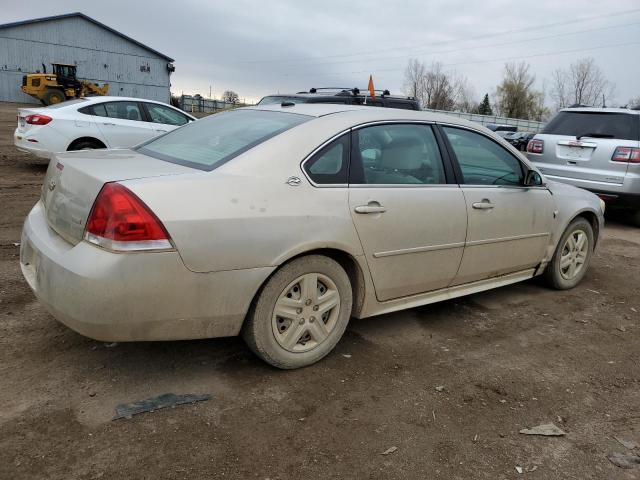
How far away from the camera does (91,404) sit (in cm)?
269

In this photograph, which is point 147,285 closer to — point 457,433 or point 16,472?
→ point 16,472

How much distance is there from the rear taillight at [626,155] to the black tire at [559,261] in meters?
3.08

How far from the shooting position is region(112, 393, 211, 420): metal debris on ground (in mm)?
2637

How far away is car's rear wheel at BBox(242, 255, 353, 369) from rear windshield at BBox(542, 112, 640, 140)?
6.29 m

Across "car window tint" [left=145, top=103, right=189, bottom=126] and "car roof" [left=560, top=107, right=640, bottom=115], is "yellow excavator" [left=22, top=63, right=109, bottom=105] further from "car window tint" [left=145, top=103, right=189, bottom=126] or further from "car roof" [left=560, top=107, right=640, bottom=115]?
"car roof" [left=560, top=107, right=640, bottom=115]

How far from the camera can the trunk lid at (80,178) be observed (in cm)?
265

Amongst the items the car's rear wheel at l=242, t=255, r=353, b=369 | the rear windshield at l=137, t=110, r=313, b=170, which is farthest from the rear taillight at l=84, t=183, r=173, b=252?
the car's rear wheel at l=242, t=255, r=353, b=369

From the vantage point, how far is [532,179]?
4.30 metres

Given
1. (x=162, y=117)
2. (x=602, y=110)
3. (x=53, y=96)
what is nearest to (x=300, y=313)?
(x=602, y=110)

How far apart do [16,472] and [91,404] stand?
524 mm

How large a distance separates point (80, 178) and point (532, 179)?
336 cm

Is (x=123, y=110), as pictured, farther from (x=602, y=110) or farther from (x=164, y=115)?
(x=602, y=110)

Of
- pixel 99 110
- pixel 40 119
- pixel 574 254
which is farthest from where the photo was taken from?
pixel 99 110

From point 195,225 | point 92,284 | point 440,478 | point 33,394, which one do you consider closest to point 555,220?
point 440,478
